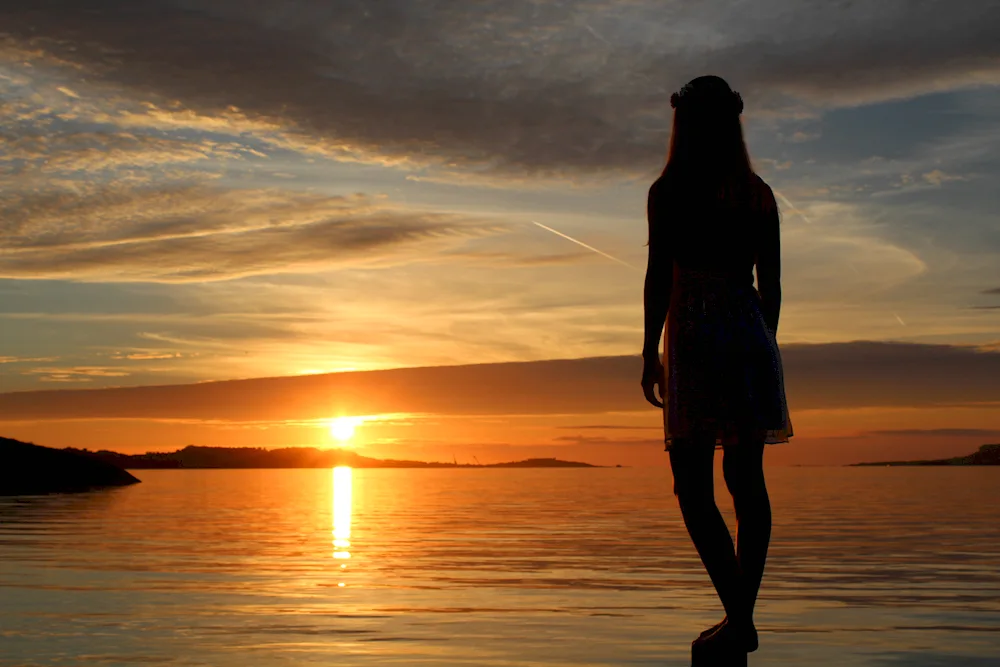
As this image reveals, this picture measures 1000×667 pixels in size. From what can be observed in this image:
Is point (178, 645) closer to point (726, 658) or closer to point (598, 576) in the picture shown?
point (726, 658)

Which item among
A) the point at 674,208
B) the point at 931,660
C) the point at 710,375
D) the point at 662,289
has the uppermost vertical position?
the point at 674,208

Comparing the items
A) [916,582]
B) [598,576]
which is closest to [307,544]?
[598,576]

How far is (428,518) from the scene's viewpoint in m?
27.2

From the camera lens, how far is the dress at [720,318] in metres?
5.65

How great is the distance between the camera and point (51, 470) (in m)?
69.7

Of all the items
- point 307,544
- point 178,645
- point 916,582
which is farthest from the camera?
point 307,544

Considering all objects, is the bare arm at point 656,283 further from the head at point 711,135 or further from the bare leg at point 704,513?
the bare leg at point 704,513

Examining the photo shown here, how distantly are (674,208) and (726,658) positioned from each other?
7.32ft

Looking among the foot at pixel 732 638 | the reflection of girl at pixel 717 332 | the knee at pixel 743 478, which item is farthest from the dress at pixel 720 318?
the foot at pixel 732 638

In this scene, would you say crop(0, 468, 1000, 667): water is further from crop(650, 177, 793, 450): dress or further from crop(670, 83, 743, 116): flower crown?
crop(670, 83, 743, 116): flower crown

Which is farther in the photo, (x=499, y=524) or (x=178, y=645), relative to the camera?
(x=499, y=524)

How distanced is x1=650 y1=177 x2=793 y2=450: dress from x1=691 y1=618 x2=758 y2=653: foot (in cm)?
89

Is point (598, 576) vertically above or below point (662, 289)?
below

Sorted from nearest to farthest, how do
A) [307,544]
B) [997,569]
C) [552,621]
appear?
[552,621] → [997,569] → [307,544]
